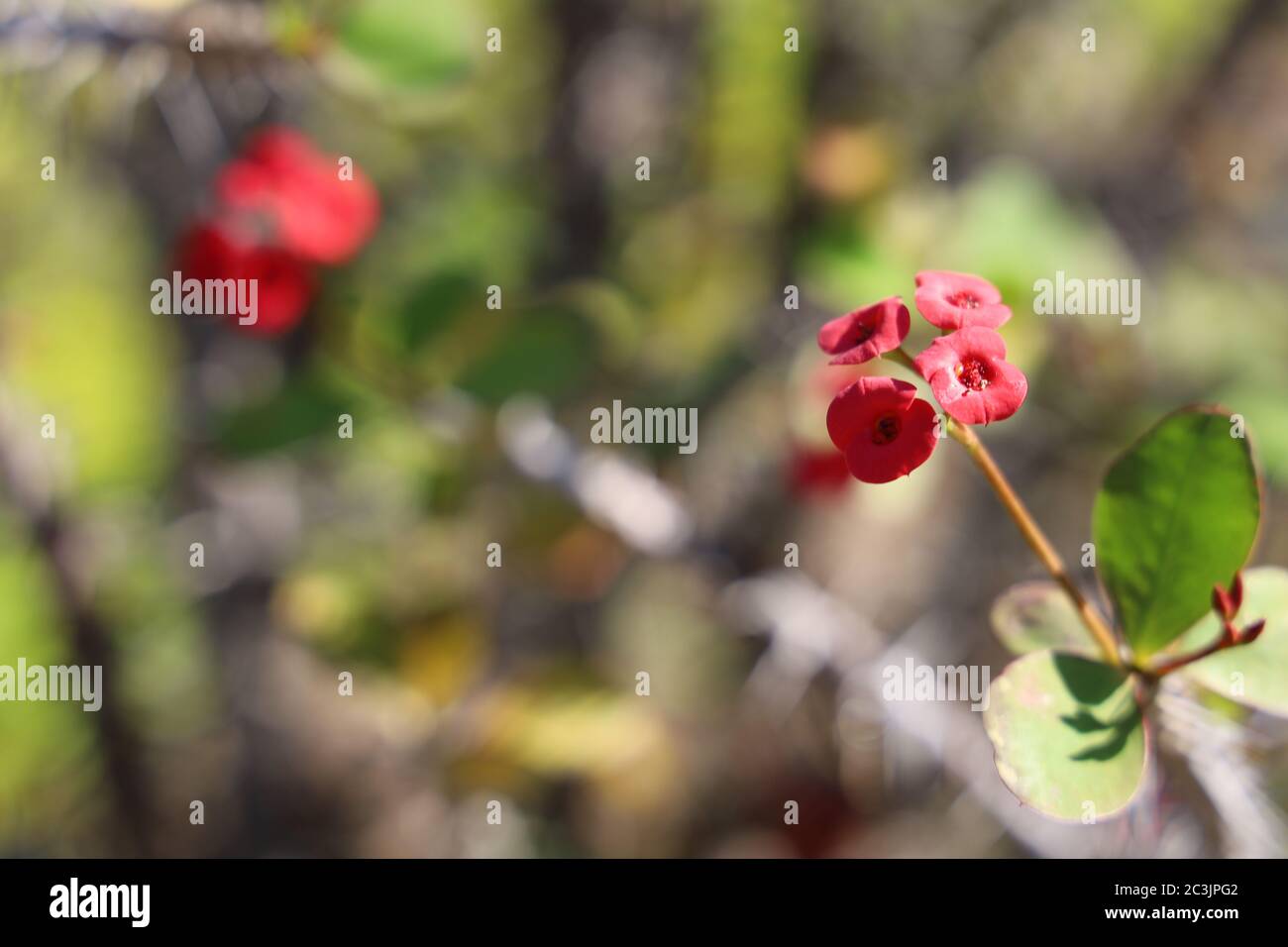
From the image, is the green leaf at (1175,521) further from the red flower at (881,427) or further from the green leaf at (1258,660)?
the red flower at (881,427)

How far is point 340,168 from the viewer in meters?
1.27

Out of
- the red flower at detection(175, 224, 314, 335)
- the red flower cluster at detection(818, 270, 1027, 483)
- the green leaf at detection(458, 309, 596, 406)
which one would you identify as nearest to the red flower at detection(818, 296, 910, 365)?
the red flower cluster at detection(818, 270, 1027, 483)

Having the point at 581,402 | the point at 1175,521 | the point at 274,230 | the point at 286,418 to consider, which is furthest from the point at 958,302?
the point at 581,402

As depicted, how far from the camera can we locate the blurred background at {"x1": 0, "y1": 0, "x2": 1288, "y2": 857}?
1.14m

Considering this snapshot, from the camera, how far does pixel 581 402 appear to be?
1.54m

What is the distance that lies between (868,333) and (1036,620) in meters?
0.23

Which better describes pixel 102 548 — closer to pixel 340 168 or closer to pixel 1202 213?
pixel 340 168

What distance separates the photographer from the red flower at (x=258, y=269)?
1.15m

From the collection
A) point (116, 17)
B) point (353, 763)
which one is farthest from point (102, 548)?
point (116, 17)

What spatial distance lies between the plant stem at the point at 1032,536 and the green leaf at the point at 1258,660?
0.15ft

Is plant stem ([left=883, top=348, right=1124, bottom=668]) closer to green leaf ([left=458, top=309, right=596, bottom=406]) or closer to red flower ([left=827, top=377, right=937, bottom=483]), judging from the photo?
red flower ([left=827, top=377, right=937, bottom=483])

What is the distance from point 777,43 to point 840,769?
111 cm

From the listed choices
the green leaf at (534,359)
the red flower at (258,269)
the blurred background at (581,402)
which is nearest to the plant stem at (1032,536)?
the blurred background at (581,402)

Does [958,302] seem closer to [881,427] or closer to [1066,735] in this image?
[881,427]
